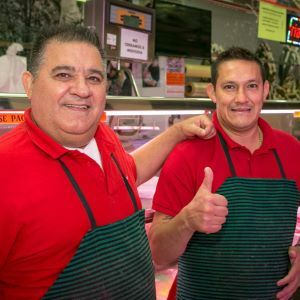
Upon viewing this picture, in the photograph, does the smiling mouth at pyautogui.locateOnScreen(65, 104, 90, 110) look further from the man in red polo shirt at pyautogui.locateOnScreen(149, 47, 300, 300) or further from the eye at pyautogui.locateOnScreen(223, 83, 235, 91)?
the eye at pyautogui.locateOnScreen(223, 83, 235, 91)

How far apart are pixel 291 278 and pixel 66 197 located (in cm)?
124

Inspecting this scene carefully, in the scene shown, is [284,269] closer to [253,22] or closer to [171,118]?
[171,118]

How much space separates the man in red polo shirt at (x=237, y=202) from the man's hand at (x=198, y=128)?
5cm

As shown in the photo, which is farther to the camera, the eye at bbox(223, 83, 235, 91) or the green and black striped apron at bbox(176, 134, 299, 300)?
the eye at bbox(223, 83, 235, 91)

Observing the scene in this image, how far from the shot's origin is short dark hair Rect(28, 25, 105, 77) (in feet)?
4.98

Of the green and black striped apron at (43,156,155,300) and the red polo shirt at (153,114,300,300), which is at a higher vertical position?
the red polo shirt at (153,114,300,300)

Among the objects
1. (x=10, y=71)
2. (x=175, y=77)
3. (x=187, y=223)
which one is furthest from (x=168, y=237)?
(x=175, y=77)

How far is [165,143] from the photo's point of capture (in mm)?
2129

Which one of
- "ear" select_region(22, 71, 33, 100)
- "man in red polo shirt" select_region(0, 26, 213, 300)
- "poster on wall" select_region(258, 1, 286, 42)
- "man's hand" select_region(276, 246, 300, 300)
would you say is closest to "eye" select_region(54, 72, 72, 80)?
"man in red polo shirt" select_region(0, 26, 213, 300)

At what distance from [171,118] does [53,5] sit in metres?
1.80

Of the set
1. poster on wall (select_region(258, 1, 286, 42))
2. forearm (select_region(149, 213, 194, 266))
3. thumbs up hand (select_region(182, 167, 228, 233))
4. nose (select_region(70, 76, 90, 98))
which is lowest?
forearm (select_region(149, 213, 194, 266))

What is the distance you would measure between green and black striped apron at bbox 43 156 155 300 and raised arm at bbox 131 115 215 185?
39 centimetres

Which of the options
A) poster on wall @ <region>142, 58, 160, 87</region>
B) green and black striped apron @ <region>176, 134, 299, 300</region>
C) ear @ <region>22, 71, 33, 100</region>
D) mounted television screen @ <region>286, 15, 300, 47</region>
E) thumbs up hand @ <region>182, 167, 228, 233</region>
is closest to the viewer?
ear @ <region>22, 71, 33, 100</region>

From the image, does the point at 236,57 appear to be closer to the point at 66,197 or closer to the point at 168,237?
the point at 168,237
